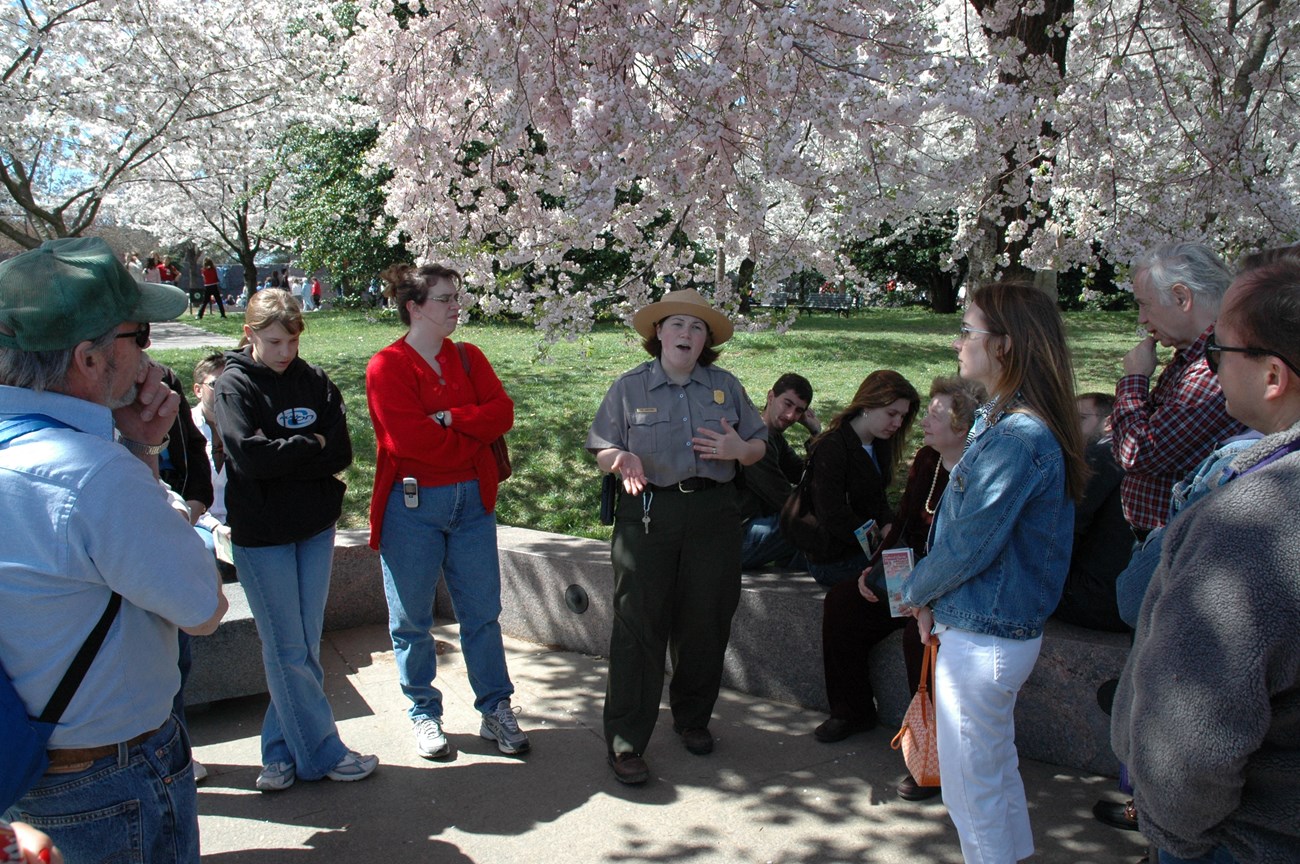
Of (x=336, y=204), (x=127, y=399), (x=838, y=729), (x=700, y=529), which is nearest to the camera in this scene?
(x=127, y=399)

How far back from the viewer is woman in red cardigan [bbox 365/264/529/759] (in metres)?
4.11

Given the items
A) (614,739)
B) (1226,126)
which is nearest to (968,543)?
(614,739)

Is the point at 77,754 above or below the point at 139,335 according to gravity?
below

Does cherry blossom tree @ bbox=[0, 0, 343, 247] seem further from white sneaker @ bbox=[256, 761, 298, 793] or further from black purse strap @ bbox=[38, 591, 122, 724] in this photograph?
black purse strap @ bbox=[38, 591, 122, 724]

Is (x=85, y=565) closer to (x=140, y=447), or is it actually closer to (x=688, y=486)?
(x=140, y=447)

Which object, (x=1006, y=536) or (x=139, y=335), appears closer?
(x=139, y=335)

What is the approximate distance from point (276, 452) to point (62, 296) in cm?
181

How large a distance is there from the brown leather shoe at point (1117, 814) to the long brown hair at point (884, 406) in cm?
164

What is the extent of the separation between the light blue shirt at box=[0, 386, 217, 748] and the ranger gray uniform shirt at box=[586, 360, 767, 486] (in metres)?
2.22

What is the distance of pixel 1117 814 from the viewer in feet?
11.9

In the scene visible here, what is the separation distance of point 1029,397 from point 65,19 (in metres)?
10.6

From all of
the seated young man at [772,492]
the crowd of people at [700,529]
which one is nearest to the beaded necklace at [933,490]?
the crowd of people at [700,529]

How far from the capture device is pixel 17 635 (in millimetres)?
1900

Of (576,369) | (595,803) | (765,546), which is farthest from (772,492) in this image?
(576,369)
